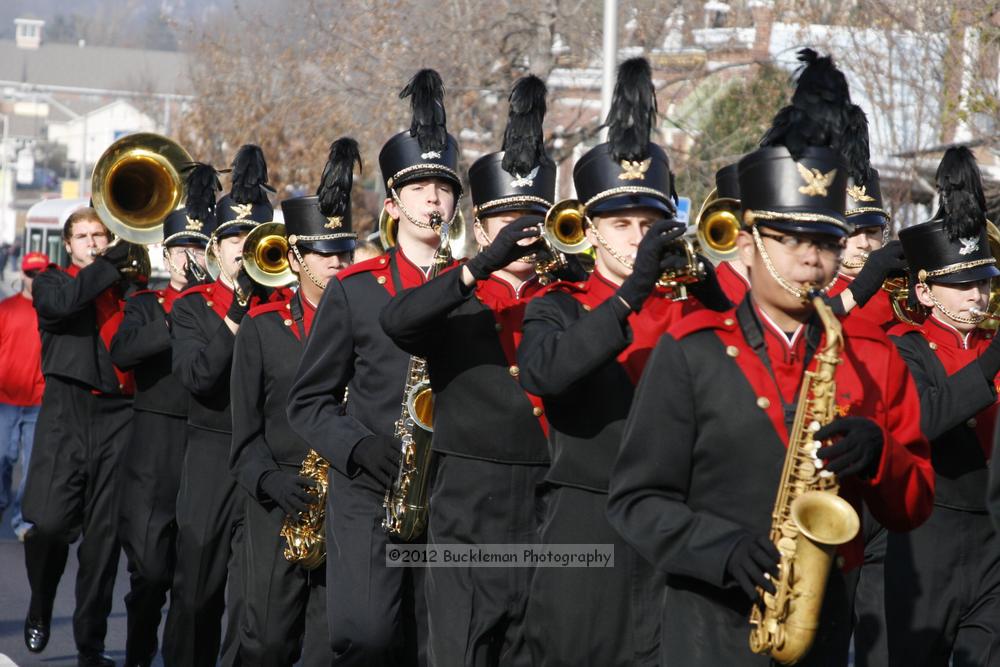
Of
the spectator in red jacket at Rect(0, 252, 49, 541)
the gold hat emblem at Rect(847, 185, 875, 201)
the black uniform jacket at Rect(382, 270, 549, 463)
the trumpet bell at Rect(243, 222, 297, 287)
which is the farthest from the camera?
the spectator in red jacket at Rect(0, 252, 49, 541)

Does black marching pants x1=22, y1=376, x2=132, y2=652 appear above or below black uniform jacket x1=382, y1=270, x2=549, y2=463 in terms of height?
below

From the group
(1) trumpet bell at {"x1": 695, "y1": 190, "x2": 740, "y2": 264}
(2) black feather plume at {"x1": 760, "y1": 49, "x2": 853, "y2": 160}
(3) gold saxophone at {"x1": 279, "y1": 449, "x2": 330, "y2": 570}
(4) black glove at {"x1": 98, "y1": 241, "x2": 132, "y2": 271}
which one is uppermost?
(2) black feather plume at {"x1": 760, "y1": 49, "x2": 853, "y2": 160}

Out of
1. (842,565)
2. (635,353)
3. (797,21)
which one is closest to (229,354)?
(635,353)

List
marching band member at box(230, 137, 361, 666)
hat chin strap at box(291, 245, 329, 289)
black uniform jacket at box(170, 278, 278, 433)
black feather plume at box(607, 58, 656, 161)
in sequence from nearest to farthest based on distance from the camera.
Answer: black feather plume at box(607, 58, 656, 161) < marching band member at box(230, 137, 361, 666) < hat chin strap at box(291, 245, 329, 289) < black uniform jacket at box(170, 278, 278, 433)

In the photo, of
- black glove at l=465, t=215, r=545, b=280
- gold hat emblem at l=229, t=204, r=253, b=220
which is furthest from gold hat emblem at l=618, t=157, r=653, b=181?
gold hat emblem at l=229, t=204, r=253, b=220

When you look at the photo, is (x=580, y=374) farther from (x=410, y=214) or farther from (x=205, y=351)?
(x=205, y=351)

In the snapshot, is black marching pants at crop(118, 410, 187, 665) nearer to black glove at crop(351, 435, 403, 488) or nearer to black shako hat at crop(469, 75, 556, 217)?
black glove at crop(351, 435, 403, 488)

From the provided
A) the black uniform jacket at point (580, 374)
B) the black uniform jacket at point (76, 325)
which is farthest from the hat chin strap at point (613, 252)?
the black uniform jacket at point (76, 325)

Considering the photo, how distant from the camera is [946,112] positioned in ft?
52.0

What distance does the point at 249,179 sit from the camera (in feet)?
31.5

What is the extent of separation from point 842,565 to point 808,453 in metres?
0.40

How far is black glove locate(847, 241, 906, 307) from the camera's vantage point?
23.1 feet

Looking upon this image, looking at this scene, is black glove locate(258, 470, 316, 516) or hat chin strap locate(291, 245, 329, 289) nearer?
black glove locate(258, 470, 316, 516)

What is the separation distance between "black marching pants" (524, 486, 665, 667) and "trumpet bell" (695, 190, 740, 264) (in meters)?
2.71
